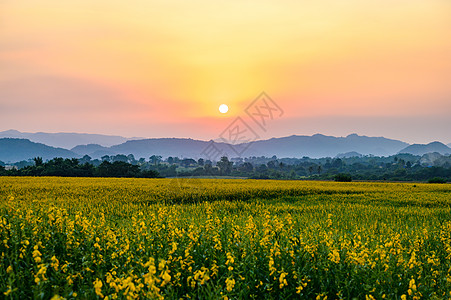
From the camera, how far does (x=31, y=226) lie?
7.68m

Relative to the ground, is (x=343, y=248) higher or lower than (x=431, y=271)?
higher

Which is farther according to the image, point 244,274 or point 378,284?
point 244,274

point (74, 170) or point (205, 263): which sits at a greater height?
point (74, 170)

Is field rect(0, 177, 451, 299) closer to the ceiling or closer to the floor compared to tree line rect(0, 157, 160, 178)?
closer to the floor

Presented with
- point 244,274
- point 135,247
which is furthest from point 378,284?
point 135,247

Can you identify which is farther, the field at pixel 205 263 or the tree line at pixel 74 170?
the tree line at pixel 74 170

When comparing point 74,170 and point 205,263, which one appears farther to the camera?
point 74,170

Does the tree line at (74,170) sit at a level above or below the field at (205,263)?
above

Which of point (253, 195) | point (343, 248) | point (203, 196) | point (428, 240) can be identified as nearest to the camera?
point (343, 248)

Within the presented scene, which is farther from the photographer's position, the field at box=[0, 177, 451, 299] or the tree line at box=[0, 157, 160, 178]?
the tree line at box=[0, 157, 160, 178]

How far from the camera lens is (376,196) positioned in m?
26.7

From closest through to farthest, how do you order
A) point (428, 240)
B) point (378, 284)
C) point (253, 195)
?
point (378, 284) → point (428, 240) → point (253, 195)

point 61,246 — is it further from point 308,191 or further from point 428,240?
point 308,191

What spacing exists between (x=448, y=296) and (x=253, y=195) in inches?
770
